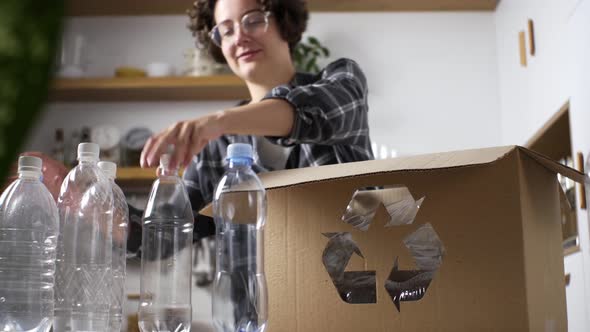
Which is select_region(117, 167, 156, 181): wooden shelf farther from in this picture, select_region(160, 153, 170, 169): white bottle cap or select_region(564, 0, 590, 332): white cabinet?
select_region(160, 153, 170, 169): white bottle cap

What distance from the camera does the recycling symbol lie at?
96cm

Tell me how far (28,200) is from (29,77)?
100 cm

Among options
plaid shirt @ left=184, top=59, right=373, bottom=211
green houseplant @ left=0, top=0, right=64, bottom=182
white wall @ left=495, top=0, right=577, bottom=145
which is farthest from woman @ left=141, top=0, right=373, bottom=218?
white wall @ left=495, top=0, right=577, bottom=145

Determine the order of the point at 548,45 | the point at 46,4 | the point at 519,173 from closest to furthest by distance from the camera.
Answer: the point at 46,4
the point at 519,173
the point at 548,45

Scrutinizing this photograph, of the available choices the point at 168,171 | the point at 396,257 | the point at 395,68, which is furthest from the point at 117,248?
the point at 395,68

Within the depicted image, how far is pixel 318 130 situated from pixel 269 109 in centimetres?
12

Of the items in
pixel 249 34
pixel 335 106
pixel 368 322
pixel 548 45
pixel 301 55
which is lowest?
pixel 368 322

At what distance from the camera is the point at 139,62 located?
152 inches

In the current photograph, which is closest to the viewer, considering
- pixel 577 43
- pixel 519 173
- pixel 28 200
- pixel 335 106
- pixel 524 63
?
pixel 519 173

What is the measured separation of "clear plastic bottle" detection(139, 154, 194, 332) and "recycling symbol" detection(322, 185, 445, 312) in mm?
301

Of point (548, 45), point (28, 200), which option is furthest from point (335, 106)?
point (548, 45)

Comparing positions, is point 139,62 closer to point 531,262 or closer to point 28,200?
point 28,200

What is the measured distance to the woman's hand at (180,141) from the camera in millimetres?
901

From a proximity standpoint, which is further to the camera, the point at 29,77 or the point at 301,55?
the point at 301,55
